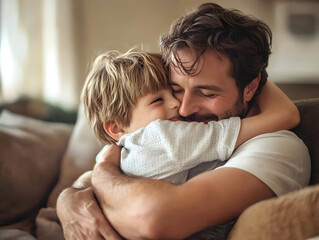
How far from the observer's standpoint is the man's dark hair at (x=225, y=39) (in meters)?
1.33

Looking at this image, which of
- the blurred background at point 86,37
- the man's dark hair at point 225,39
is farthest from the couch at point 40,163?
the blurred background at point 86,37

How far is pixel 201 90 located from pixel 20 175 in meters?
1.18

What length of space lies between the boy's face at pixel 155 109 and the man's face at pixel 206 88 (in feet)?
0.10

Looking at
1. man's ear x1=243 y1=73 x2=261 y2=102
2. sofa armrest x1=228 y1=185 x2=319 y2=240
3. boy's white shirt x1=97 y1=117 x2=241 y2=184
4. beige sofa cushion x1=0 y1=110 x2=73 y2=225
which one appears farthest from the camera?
beige sofa cushion x1=0 y1=110 x2=73 y2=225

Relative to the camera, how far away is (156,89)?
4.42ft

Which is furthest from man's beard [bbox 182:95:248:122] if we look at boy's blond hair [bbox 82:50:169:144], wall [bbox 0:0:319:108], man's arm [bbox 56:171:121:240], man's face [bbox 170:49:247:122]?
wall [bbox 0:0:319:108]

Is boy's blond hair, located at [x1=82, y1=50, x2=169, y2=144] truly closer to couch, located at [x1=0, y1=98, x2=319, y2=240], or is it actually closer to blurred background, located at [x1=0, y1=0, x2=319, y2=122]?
couch, located at [x1=0, y1=98, x2=319, y2=240]

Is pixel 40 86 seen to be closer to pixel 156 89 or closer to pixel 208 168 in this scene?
pixel 156 89

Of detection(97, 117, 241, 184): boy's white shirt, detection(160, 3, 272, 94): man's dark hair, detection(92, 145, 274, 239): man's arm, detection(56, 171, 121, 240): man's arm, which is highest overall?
detection(160, 3, 272, 94): man's dark hair

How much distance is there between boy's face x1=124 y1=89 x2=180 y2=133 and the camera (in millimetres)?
1325

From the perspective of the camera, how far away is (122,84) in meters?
1.36

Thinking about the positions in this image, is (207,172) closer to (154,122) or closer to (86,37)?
(154,122)

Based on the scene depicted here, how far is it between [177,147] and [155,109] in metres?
0.24

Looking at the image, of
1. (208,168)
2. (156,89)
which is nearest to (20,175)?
(156,89)
